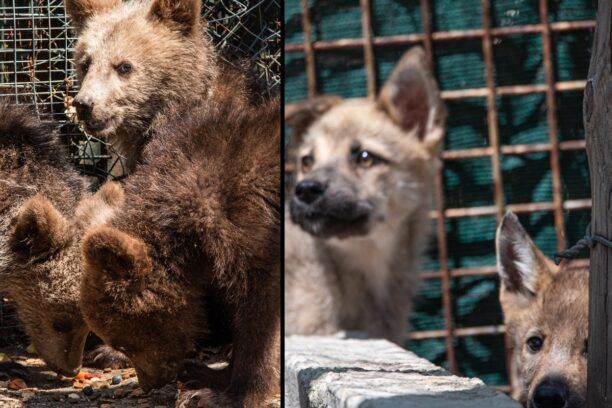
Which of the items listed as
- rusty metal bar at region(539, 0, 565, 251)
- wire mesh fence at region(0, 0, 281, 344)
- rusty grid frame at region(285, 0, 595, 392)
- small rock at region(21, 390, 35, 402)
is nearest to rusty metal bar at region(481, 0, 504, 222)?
rusty grid frame at region(285, 0, 595, 392)

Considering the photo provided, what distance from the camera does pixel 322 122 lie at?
2607 mm

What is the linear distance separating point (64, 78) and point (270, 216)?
95cm

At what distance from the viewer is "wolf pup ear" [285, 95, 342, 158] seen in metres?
2.62

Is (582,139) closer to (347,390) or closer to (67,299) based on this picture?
(347,390)

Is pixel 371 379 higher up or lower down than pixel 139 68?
lower down

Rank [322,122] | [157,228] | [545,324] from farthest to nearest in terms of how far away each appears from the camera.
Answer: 1. [157,228]
2. [545,324]
3. [322,122]

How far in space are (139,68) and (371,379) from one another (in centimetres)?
154

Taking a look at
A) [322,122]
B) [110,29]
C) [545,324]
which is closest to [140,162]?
[110,29]

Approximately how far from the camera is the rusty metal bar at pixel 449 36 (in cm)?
264

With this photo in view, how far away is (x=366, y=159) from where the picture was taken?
2.53 m

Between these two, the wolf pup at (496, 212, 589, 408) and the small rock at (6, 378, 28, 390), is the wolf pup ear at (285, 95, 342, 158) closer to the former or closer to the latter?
the wolf pup at (496, 212, 589, 408)

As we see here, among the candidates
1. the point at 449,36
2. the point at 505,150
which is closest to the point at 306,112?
the point at 449,36

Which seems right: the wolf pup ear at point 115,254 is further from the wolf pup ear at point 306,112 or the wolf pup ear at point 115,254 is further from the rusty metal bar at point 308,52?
the rusty metal bar at point 308,52

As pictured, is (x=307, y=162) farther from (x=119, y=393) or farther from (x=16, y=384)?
(x=16, y=384)
